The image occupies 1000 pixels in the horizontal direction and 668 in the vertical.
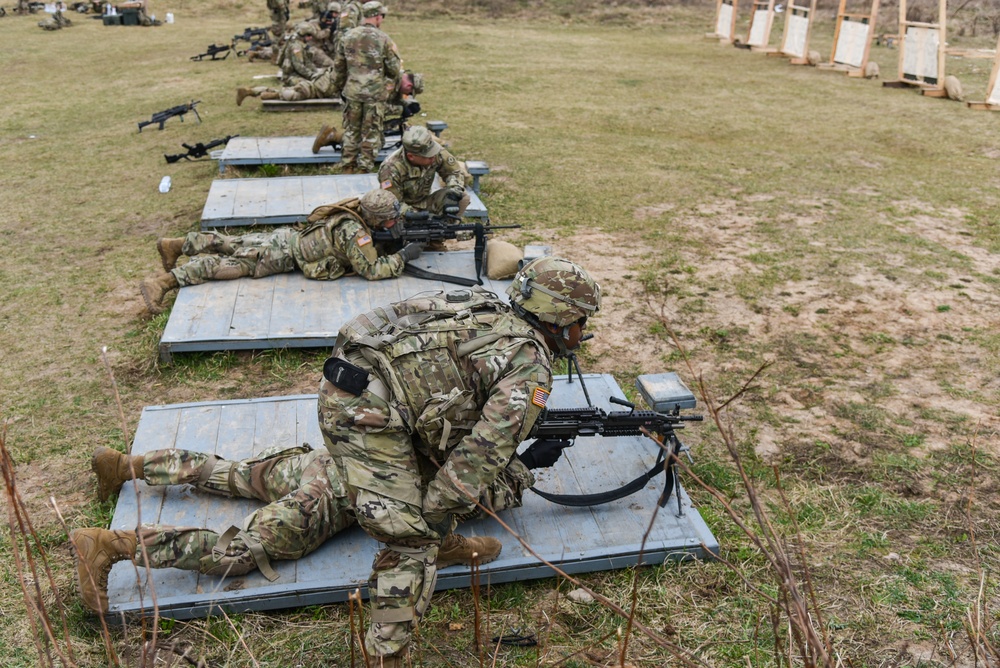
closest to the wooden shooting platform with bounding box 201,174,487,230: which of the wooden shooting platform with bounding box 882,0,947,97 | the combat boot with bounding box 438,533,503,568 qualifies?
the combat boot with bounding box 438,533,503,568

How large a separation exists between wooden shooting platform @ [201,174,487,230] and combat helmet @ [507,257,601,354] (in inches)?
198

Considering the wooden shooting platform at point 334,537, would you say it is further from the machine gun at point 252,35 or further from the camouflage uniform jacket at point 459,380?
the machine gun at point 252,35

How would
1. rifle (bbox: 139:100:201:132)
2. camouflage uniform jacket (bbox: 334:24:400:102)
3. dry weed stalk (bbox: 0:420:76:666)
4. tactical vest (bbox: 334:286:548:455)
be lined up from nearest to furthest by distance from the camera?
dry weed stalk (bbox: 0:420:76:666), tactical vest (bbox: 334:286:548:455), camouflage uniform jacket (bbox: 334:24:400:102), rifle (bbox: 139:100:201:132)

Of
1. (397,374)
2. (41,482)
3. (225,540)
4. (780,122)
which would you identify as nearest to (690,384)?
(397,374)

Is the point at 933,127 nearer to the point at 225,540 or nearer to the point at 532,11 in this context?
the point at 225,540

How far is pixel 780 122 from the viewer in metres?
14.5

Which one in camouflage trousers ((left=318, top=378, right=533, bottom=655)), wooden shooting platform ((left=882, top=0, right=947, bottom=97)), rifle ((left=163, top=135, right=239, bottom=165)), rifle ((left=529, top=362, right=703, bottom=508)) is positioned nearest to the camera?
camouflage trousers ((left=318, top=378, right=533, bottom=655))

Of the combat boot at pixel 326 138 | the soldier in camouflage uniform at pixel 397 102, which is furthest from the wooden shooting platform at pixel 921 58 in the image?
the combat boot at pixel 326 138

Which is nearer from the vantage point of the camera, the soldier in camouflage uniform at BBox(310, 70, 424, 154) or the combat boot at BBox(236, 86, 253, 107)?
the soldier in camouflage uniform at BBox(310, 70, 424, 154)

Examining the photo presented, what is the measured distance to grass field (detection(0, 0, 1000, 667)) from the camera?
4078mm

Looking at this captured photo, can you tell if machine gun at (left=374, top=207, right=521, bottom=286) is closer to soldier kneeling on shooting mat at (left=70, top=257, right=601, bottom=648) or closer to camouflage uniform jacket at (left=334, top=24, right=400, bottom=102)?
soldier kneeling on shooting mat at (left=70, top=257, right=601, bottom=648)

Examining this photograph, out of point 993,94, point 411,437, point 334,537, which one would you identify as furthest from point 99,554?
point 993,94

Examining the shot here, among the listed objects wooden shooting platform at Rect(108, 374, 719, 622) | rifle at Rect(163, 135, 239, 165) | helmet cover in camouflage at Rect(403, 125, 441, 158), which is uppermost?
helmet cover in camouflage at Rect(403, 125, 441, 158)

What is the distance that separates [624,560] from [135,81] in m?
16.7
